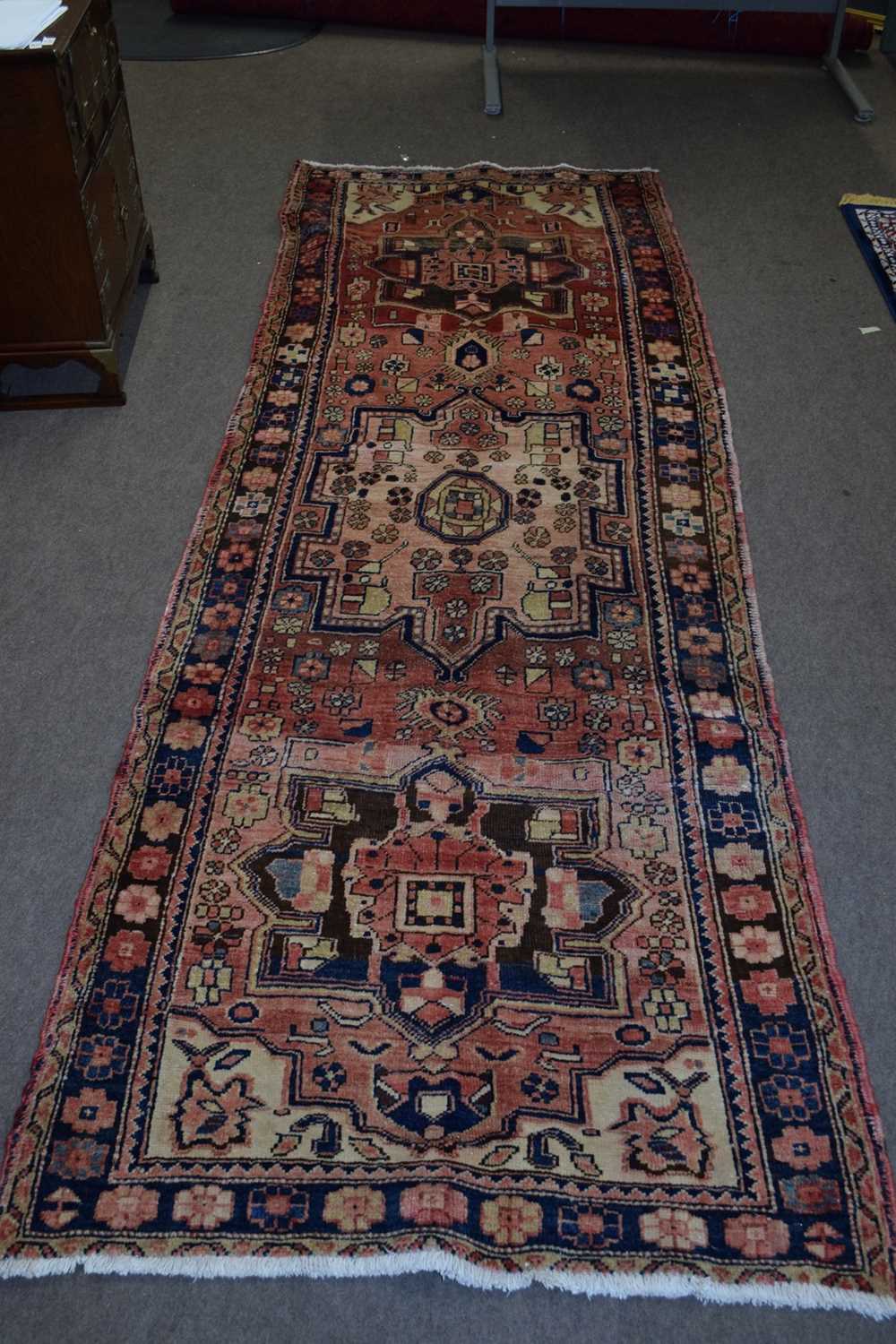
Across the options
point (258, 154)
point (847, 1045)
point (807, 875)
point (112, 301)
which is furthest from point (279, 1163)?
point (258, 154)

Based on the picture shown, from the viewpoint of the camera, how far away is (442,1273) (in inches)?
59.8

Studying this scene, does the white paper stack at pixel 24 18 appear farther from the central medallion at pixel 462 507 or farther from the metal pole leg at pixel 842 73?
the metal pole leg at pixel 842 73

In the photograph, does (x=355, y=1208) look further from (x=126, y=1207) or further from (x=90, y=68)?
(x=90, y=68)

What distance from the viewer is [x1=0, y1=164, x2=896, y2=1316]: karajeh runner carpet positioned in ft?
5.07

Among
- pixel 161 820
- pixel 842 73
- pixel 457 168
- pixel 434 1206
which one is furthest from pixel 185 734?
pixel 842 73

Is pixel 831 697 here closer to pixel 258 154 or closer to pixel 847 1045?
pixel 847 1045

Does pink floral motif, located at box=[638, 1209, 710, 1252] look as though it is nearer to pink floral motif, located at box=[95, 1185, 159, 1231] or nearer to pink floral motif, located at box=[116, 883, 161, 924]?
pink floral motif, located at box=[95, 1185, 159, 1231]

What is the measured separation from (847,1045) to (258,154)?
333 centimetres

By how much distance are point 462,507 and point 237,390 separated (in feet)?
2.33

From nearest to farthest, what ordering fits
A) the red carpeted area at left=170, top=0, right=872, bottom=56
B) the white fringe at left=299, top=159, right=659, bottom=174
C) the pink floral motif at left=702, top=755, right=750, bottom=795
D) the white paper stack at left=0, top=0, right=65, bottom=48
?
the pink floral motif at left=702, top=755, right=750, bottom=795 < the white paper stack at left=0, top=0, right=65, bottom=48 < the white fringe at left=299, top=159, right=659, bottom=174 < the red carpeted area at left=170, top=0, right=872, bottom=56

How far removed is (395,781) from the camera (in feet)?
6.73

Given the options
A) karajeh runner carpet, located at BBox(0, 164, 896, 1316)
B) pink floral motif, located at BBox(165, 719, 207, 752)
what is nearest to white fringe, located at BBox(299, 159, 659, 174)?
karajeh runner carpet, located at BBox(0, 164, 896, 1316)

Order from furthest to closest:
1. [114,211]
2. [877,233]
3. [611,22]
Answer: [611,22], [877,233], [114,211]

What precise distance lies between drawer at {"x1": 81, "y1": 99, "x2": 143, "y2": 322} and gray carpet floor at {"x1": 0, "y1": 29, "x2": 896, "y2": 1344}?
221 millimetres
